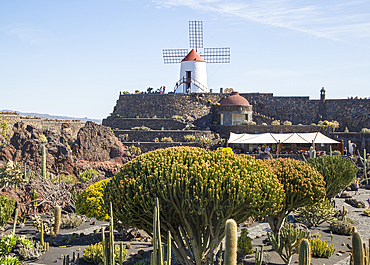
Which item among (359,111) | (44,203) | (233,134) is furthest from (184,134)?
(359,111)

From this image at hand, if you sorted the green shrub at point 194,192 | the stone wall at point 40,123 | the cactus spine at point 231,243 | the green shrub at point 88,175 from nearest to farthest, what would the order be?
the cactus spine at point 231,243 < the green shrub at point 194,192 < the green shrub at point 88,175 < the stone wall at point 40,123

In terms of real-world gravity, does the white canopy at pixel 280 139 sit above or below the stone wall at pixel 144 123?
below

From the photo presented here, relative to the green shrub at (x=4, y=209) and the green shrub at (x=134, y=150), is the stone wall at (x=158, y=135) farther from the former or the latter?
the green shrub at (x=4, y=209)

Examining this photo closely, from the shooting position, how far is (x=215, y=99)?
144ft

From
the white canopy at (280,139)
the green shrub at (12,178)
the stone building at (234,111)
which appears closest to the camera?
the green shrub at (12,178)

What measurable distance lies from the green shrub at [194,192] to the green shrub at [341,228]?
7.25 meters

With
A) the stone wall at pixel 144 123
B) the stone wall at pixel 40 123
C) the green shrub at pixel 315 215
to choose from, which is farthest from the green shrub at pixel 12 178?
the stone wall at pixel 144 123

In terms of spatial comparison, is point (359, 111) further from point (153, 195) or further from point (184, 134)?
point (153, 195)

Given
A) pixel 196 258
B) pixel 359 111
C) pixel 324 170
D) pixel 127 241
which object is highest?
pixel 359 111

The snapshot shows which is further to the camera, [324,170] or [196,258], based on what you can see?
[324,170]

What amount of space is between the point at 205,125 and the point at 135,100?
344 inches

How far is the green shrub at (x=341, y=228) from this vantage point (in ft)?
55.8

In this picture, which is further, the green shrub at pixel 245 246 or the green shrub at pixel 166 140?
the green shrub at pixel 166 140

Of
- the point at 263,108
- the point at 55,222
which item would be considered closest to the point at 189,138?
the point at 263,108
